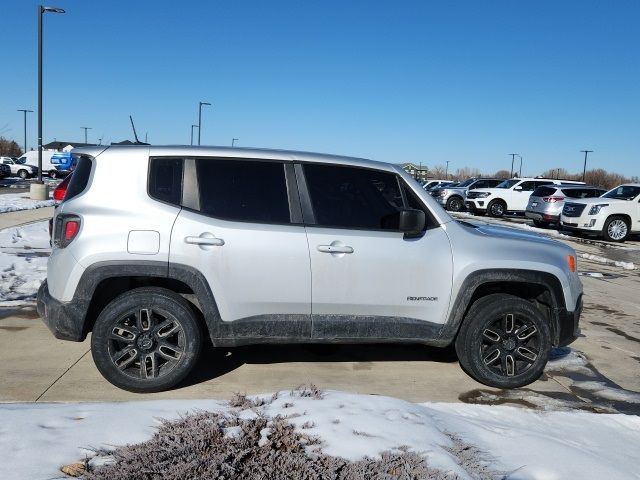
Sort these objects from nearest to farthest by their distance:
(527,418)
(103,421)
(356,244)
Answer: (103,421) → (527,418) → (356,244)

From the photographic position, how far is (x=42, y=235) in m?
11.7

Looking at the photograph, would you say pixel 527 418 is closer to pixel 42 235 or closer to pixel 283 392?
pixel 283 392

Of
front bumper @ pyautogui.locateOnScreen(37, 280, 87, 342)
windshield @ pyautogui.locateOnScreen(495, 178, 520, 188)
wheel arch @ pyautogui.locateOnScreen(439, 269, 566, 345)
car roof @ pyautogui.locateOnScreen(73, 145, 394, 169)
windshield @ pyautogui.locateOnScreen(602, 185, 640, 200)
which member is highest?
windshield @ pyautogui.locateOnScreen(495, 178, 520, 188)

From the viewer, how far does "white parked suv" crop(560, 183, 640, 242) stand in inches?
692

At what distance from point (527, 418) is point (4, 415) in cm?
339

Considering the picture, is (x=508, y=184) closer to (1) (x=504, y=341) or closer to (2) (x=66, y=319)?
(1) (x=504, y=341)

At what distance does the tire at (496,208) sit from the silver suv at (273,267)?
74.0ft

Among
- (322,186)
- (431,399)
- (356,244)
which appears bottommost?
(431,399)

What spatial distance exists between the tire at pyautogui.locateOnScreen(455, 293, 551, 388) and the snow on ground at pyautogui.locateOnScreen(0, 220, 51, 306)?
5097 millimetres

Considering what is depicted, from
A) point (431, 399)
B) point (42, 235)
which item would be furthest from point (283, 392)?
point (42, 235)

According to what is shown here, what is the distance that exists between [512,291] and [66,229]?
367cm

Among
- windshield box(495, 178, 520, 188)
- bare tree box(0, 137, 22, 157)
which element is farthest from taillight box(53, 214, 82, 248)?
bare tree box(0, 137, 22, 157)

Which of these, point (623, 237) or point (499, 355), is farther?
point (623, 237)

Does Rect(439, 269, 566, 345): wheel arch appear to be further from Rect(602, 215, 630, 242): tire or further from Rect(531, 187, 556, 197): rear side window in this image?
Rect(531, 187, 556, 197): rear side window
